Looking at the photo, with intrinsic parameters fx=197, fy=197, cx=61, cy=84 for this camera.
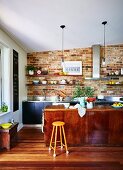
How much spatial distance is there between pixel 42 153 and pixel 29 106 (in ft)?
8.10

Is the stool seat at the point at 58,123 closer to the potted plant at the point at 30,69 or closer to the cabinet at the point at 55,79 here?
the cabinet at the point at 55,79

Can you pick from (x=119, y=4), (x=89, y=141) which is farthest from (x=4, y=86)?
(x=119, y=4)

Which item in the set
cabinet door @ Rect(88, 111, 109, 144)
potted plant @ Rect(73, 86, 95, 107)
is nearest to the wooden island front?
cabinet door @ Rect(88, 111, 109, 144)

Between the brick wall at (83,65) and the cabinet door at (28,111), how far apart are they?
0.63m

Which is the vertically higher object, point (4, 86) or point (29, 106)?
point (4, 86)

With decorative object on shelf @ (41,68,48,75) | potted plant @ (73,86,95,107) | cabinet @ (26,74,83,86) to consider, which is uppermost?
decorative object on shelf @ (41,68,48,75)

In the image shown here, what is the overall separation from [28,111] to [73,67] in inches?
81.3

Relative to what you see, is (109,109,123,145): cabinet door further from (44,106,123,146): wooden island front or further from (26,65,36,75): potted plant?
(26,65,36,75): potted plant

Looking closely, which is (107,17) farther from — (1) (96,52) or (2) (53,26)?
(1) (96,52)

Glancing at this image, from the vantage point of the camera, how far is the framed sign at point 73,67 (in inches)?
259

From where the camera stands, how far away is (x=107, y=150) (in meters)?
4.05

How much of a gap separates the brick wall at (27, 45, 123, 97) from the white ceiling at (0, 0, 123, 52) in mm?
639

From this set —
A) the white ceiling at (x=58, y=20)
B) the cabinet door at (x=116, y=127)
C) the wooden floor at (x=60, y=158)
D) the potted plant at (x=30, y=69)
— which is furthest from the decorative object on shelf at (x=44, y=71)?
the cabinet door at (x=116, y=127)

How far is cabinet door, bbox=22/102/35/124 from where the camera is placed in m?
6.15
